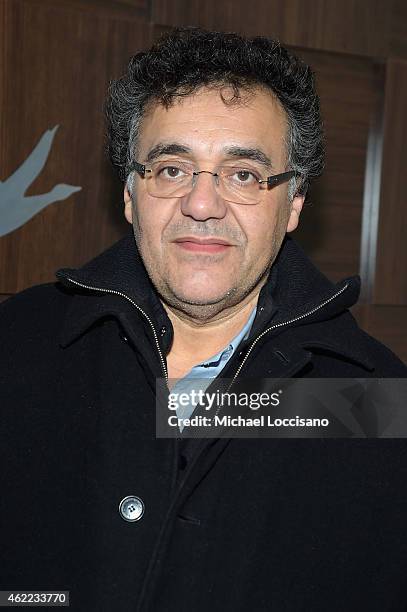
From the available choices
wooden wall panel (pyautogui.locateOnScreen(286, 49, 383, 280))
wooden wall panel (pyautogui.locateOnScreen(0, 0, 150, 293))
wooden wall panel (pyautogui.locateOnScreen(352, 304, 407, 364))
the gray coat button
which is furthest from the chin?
wooden wall panel (pyautogui.locateOnScreen(352, 304, 407, 364))

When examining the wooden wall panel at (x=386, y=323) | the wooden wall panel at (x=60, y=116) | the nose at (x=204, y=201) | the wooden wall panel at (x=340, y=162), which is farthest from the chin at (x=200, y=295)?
the wooden wall panel at (x=386, y=323)

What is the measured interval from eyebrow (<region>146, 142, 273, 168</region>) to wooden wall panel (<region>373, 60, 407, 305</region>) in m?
0.86

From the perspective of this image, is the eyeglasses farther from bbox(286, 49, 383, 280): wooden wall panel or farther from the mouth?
bbox(286, 49, 383, 280): wooden wall panel

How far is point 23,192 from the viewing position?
1.84 m

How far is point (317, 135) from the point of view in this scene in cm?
162

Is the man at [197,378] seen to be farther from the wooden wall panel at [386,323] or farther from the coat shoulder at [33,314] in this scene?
the wooden wall panel at [386,323]

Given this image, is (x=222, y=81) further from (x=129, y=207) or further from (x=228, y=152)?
(x=129, y=207)

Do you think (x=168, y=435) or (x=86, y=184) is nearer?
(x=168, y=435)

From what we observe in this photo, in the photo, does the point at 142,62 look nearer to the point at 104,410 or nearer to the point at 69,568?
the point at 104,410

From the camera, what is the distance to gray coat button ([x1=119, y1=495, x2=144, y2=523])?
1.32m

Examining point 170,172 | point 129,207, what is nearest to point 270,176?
point 170,172

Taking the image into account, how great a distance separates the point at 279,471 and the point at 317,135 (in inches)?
26.6

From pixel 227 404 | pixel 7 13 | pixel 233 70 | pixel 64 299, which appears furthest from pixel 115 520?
pixel 7 13

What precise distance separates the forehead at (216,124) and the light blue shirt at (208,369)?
33 centimetres
